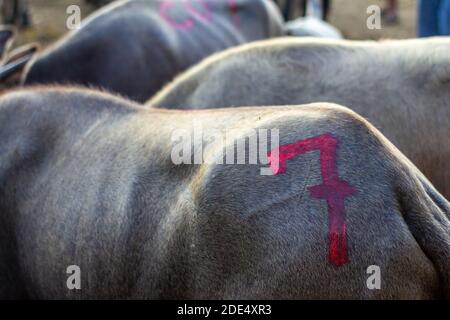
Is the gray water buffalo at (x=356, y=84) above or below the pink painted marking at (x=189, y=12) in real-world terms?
below

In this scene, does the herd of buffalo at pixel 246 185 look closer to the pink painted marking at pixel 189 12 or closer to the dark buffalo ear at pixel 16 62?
the dark buffalo ear at pixel 16 62

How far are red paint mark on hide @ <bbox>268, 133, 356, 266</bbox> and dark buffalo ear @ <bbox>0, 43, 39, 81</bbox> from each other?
2961mm

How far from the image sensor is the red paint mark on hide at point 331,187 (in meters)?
2.01

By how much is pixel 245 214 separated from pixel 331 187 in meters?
0.26

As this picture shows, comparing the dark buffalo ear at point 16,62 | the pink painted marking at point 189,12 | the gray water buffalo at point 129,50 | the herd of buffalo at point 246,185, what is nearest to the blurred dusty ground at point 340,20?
the pink painted marking at point 189,12

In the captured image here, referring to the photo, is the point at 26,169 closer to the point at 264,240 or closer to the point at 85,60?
the point at 264,240

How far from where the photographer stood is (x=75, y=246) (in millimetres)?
2664

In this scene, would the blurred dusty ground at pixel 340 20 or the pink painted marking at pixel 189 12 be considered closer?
the pink painted marking at pixel 189 12

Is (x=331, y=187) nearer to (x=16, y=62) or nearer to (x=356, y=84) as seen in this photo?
(x=356, y=84)

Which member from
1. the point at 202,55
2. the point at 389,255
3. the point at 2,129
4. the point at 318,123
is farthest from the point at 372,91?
the point at 202,55

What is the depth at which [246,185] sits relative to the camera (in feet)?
7.10

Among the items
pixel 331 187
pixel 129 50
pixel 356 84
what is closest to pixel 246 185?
pixel 331 187

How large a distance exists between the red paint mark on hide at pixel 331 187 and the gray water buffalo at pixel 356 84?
44.3 inches

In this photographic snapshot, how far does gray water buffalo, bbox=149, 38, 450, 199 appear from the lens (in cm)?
313
